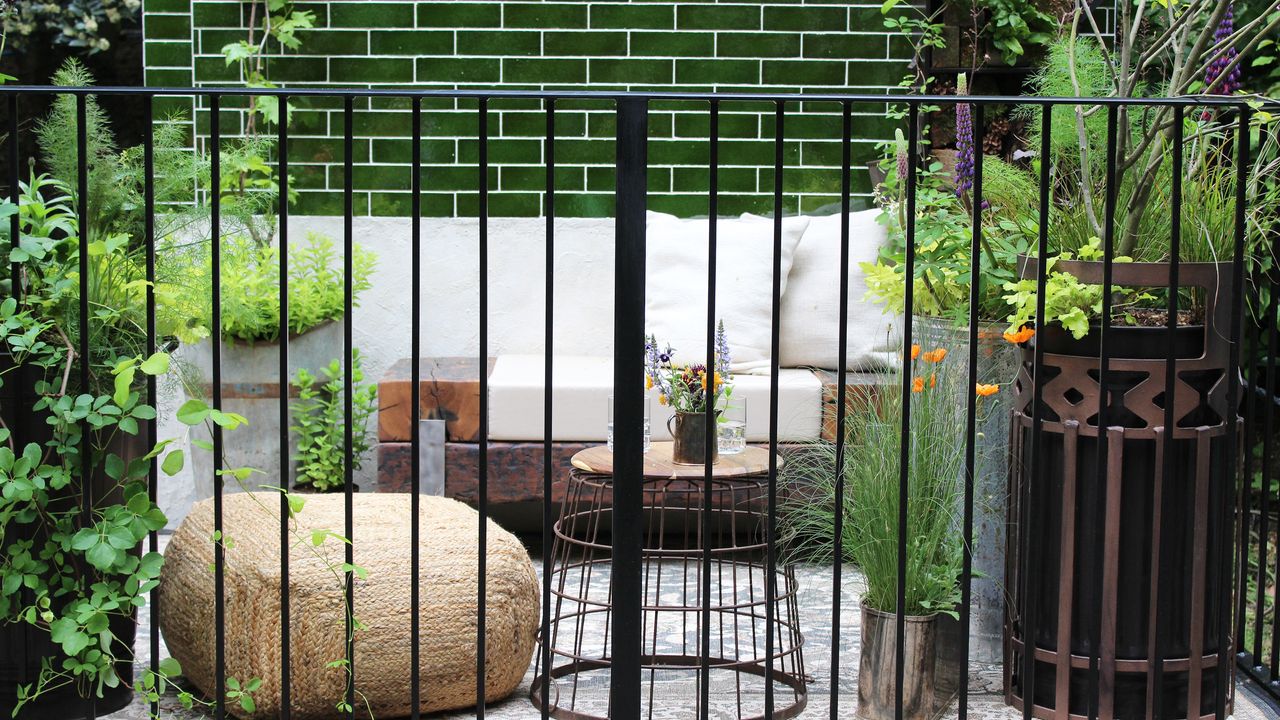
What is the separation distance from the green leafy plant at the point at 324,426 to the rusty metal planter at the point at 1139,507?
2.32 m

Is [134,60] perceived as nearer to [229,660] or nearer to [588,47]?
[588,47]

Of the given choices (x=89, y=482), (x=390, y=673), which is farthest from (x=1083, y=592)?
(x=89, y=482)

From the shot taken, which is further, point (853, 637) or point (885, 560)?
point (853, 637)

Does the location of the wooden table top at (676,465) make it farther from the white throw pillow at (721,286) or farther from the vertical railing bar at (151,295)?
the white throw pillow at (721,286)

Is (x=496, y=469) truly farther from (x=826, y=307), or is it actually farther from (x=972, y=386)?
(x=972, y=386)

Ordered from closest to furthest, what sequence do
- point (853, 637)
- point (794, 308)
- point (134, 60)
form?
point (853, 637)
point (794, 308)
point (134, 60)

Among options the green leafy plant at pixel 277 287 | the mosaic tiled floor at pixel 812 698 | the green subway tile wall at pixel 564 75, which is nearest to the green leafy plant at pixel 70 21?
the green subway tile wall at pixel 564 75

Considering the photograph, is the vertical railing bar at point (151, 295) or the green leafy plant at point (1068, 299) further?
the green leafy plant at point (1068, 299)

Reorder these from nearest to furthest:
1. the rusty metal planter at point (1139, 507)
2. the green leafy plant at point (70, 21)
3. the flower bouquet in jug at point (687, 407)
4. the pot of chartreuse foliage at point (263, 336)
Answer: the rusty metal planter at point (1139, 507) → the flower bouquet in jug at point (687, 407) → the pot of chartreuse foliage at point (263, 336) → the green leafy plant at point (70, 21)

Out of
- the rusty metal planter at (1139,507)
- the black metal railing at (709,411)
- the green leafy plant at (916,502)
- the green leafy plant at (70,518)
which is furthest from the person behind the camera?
the green leafy plant at (916,502)

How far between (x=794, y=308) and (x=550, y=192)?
233 centimetres

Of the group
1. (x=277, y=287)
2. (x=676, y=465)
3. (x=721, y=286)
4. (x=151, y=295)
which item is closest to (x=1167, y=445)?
(x=676, y=465)

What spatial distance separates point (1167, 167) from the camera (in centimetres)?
277

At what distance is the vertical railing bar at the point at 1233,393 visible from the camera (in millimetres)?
2270
